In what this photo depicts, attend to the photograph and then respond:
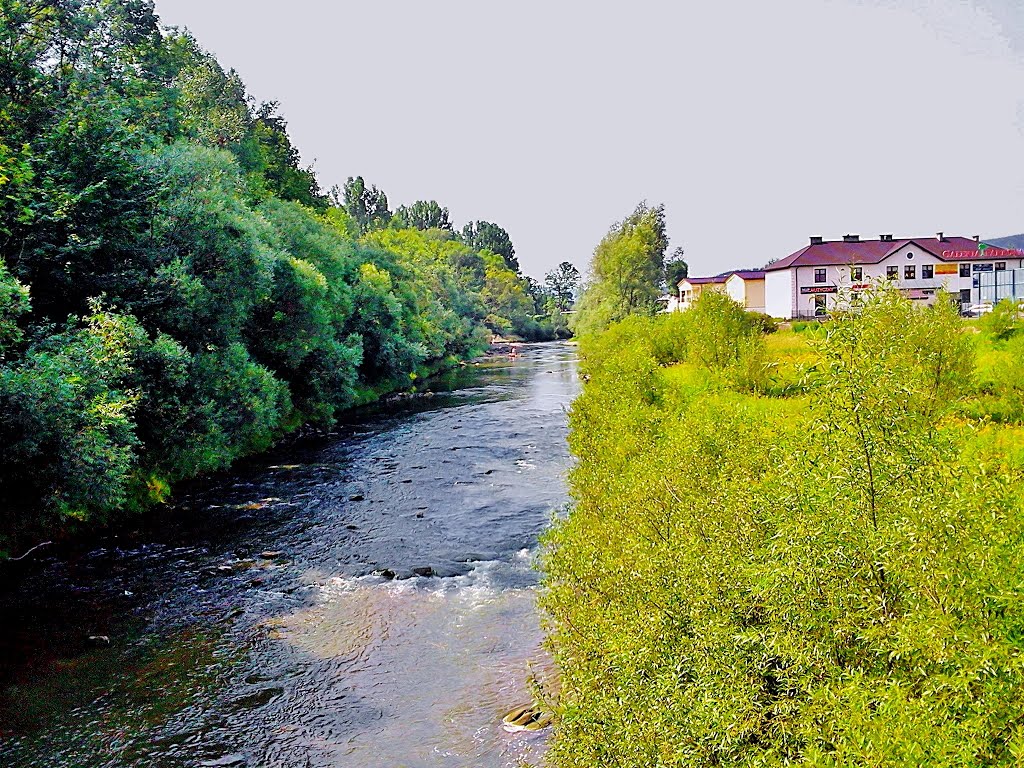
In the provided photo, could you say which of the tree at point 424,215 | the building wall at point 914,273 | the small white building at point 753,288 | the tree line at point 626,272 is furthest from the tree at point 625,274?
the tree at point 424,215

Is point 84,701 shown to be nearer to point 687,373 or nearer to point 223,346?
point 223,346

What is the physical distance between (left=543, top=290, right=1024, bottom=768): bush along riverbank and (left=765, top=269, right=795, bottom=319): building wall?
6808 cm

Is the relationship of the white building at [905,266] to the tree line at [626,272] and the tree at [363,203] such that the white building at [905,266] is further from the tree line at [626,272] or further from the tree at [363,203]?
the tree at [363,203]

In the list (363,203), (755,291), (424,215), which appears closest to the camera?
(755,291)

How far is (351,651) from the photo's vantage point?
14156 mm

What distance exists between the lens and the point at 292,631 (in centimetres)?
1494

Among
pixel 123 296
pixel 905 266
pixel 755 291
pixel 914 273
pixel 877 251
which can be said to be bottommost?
pixel 123 296

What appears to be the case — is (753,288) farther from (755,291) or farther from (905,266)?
(905,266)

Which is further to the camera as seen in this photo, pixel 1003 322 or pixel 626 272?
pixel 626 272

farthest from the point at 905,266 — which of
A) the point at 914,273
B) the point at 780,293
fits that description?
the point at 780,293

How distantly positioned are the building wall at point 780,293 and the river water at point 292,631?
54.6 metres

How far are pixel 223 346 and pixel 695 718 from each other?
2579 cm

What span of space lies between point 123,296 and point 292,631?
1445 cm

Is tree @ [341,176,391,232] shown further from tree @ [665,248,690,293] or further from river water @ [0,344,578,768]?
river water @ [0,344,578,768]
